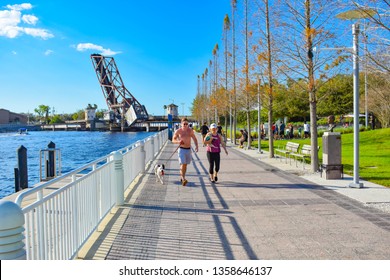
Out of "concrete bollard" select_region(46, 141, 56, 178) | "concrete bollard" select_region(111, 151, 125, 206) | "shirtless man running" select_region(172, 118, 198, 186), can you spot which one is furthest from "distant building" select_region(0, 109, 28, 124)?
"concrete bollard" select_region(111, 151, 125, 206)

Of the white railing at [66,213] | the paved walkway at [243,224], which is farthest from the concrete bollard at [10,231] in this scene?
the paved walkway at [243,224]

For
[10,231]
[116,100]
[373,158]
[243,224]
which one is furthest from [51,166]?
[116,100]

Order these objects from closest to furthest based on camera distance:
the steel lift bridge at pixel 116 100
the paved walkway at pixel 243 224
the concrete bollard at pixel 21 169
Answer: the paved walkway at pixel 243 224 → the concrete bollard at pixel 21 169 → the steel lift bridge at pixel 116 100

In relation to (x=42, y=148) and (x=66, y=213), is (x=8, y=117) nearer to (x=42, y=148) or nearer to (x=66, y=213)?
(x=42, y=148)

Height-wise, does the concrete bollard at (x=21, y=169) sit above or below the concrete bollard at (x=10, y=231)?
below

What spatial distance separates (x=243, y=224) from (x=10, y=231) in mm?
3718

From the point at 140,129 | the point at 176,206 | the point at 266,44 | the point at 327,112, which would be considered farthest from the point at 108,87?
the point at 176,206

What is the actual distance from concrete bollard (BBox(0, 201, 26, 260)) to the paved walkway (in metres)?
1.70

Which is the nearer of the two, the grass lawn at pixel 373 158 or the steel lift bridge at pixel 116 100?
the grass lawn at pixel 373 158

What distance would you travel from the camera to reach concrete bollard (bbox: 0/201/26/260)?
2740 millimetres

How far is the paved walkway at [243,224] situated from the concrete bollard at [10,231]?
5.58 feet

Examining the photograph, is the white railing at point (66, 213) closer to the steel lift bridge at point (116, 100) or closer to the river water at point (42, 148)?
the river water at point (42, 148)

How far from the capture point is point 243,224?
5797mm

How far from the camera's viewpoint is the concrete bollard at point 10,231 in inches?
108
